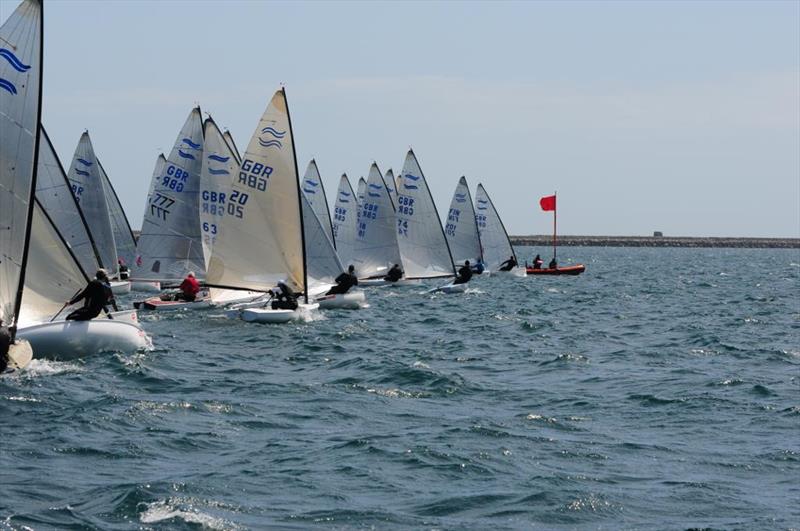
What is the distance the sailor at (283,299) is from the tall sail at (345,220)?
23.1 m

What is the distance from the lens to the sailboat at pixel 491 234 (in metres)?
69.4

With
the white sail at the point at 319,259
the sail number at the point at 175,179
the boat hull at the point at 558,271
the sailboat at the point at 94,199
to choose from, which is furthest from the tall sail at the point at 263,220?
the boat hull at the point at 558,271

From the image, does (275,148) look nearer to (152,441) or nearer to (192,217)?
(192,217)

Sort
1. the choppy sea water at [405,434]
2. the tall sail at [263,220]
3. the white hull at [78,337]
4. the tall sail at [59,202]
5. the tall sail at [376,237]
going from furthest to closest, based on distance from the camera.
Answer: the tall sail at [376,237] < the tall sail at [263,220] < the tall sail at [59,202] < the white hull at [78,337] < the choppy sea water at [405,434]

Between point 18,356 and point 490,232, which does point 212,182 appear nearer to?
point 18,356

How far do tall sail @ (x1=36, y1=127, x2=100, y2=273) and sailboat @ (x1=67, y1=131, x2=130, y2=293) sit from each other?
11.1m

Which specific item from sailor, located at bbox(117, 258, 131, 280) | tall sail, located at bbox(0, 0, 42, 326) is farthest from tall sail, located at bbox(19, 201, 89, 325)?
sailor, located at bbox(117, 258, 131, 280)

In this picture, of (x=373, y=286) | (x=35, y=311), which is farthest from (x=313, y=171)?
(x=35, y=311)

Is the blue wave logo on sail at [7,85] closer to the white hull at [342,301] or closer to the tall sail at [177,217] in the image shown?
the white hull at [342,301]

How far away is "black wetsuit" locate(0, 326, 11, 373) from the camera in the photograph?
20.3 metres

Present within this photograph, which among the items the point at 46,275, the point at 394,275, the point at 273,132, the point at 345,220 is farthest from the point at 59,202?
the point at 345,220

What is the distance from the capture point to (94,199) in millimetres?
49844

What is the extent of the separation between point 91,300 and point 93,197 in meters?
27.0

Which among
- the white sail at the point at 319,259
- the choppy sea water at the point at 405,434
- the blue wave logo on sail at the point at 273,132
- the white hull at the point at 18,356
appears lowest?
the choppy sea water at the point at 405,434
